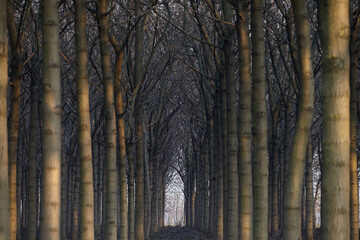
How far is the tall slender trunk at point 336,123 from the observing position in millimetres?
3955

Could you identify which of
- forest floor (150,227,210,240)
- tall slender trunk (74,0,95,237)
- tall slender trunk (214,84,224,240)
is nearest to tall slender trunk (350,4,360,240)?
tall slender trunk (214,84,224,240)

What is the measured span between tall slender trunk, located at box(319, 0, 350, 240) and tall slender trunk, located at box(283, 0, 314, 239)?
201cm

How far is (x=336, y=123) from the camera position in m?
3.99

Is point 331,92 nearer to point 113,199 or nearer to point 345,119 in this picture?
point 345,119

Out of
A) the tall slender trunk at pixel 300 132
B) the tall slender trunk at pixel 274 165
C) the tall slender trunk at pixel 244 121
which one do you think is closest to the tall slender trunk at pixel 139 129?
the tall slender trunk at pixel 274 165

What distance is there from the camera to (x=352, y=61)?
31.8ft

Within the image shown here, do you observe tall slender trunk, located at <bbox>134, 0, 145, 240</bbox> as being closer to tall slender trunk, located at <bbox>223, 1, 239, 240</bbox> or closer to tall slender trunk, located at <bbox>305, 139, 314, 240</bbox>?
tall slender trunk, located at <bbox>223, 1, 239, 240</bbox>

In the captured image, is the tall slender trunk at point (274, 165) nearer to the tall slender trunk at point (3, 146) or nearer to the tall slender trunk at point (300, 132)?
the tall slender trunk at point (300, 132)

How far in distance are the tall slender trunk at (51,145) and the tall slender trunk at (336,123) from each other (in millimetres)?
3531

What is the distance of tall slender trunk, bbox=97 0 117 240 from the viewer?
31.2 feet

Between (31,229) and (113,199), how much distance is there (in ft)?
12.6

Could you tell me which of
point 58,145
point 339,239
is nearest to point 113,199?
point 58,145

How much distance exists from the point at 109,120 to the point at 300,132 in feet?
14.0

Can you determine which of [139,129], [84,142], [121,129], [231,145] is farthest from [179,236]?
[84,142]
